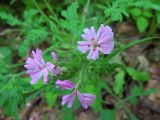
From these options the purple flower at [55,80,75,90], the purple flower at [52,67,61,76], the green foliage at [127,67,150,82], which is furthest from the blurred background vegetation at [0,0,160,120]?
the purple flower at [55,80,75,90]

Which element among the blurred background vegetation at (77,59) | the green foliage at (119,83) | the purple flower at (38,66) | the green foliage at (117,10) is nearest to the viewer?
the purple flower at (38,66)

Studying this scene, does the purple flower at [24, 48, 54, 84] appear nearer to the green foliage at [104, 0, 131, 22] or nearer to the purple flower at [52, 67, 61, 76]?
the purple flower at [52, 67, 61, 76]

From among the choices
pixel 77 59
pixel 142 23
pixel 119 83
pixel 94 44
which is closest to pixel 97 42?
pixel 94 44

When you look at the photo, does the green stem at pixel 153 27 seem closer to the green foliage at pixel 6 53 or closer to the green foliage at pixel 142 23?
the green foliage at pixel 142 23

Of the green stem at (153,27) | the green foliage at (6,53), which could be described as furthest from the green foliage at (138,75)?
the green foliage at (6,53)

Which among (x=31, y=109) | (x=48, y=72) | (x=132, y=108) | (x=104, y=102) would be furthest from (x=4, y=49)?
(x=48, y=72)

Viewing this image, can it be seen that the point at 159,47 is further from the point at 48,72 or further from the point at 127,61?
the point at 48,72
